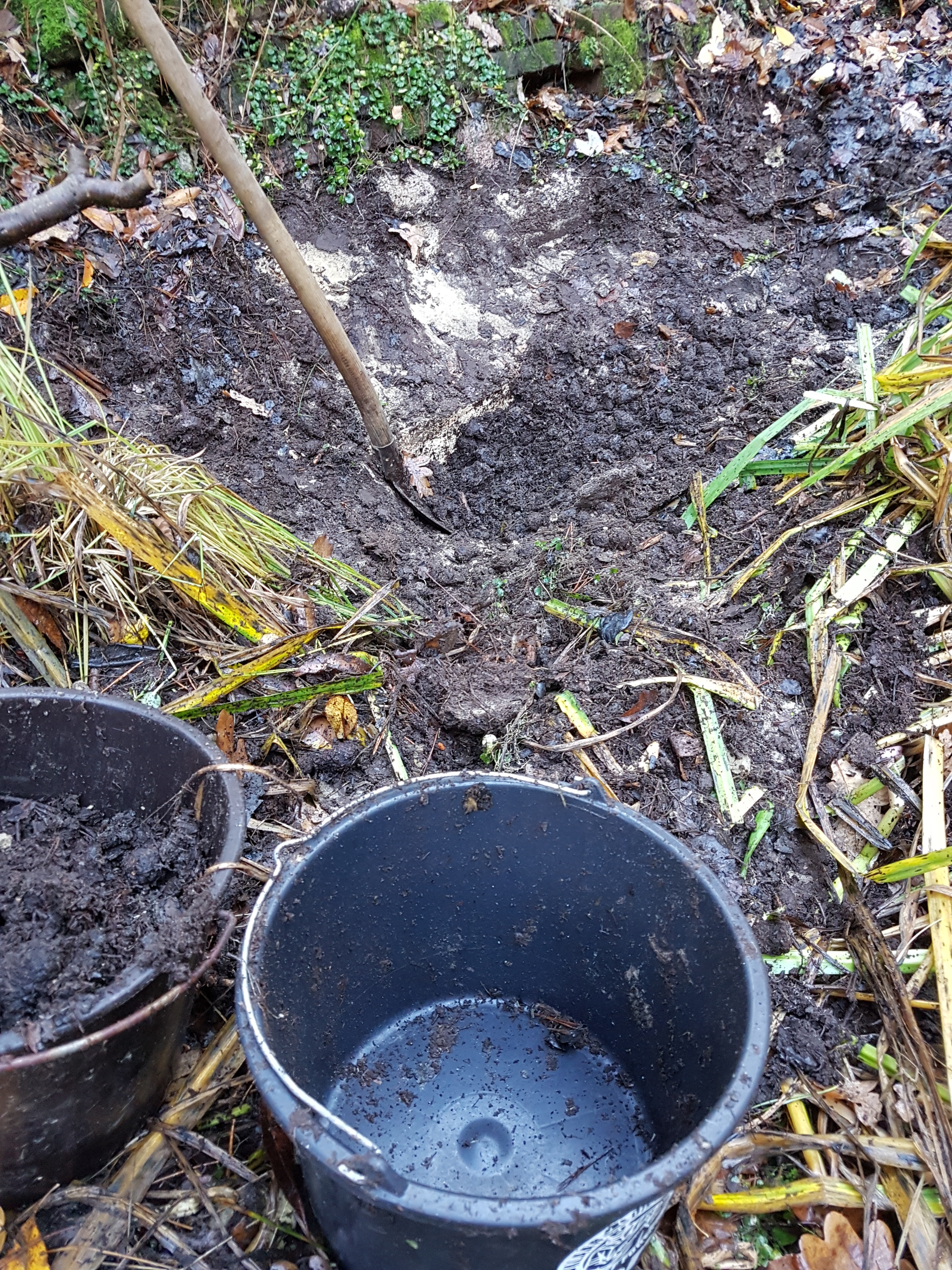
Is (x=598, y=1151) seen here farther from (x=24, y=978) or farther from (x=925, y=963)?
(x=24, y=978)

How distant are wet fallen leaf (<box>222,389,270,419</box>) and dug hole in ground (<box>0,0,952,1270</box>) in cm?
2

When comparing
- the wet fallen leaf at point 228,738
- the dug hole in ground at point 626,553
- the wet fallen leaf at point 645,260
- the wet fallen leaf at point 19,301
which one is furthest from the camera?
the wet fallen leaf at point 645,260

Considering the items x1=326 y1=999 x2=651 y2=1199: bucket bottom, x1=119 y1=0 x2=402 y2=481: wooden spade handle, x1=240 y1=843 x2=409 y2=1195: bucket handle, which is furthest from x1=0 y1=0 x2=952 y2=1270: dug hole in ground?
x1=240 y1=843 x2=409 y2=1195: bucket handle

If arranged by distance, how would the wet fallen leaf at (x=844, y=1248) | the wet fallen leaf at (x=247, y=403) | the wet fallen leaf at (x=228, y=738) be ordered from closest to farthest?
the wet fallen leaf at (x=844, y=1248)
the wet fallen leaf at (x=228, y=738)
the wet fallen leaf at (x=247, y=403)

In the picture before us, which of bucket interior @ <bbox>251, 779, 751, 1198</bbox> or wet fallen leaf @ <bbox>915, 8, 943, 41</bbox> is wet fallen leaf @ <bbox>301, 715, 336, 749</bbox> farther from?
wet fallen leaf @ <bbox>915, 8, 943, 41</bbox>

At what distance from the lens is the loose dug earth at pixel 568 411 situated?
214 centimetres

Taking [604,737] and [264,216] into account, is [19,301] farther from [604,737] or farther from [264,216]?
[604,737]

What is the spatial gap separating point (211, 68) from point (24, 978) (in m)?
3.78

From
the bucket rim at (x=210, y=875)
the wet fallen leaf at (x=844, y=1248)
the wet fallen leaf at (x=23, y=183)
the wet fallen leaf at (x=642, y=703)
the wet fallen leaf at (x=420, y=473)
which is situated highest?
the wet fallen leaf at (x=23, y=183)

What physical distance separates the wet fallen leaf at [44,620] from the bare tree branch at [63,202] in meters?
1.15

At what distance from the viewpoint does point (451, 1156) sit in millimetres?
1555

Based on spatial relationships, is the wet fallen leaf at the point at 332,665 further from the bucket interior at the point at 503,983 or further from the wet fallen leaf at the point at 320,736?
the bucket interior at the point at 503,983

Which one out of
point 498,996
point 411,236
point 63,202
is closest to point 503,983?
point 498,996

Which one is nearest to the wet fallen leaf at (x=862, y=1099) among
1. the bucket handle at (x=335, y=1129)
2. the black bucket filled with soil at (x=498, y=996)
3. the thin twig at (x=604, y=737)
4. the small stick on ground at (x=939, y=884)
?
the small stick on ground at (x=939, y=884)
